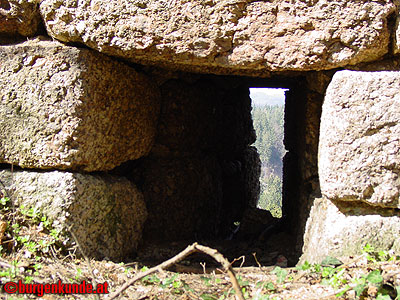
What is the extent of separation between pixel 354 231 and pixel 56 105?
149 cm

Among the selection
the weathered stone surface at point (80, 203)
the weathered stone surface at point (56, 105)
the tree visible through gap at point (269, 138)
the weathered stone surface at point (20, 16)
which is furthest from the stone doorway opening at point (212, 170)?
the tree visible through gap at point (269, 138)

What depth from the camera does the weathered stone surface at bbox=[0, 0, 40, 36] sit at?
224 centimetres

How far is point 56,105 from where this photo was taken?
2174 mm

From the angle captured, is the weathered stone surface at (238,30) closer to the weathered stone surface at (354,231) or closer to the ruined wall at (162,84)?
the ruined wall at (162,84)

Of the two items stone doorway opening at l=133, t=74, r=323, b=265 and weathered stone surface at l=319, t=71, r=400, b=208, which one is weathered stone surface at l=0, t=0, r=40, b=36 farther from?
weathered stone surface at l=319, t=71, r=400, b=208

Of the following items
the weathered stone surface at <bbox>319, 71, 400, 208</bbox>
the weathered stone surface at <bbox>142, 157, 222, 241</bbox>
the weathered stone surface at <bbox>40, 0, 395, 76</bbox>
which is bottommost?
the weathered stone surface at <bbox>142, 157, 222, 241</bbox>

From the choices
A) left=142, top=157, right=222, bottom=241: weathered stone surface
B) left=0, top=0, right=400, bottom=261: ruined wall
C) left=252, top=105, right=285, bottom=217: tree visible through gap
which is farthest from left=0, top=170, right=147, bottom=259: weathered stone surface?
left=252, top=105, right=285, bottom=217: tree visible through gap

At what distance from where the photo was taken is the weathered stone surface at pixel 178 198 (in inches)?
121

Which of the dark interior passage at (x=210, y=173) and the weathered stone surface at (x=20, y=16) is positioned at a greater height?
the weathered stone surface at (x=20, y=16)

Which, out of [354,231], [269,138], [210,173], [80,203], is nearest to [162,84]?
[210,173]

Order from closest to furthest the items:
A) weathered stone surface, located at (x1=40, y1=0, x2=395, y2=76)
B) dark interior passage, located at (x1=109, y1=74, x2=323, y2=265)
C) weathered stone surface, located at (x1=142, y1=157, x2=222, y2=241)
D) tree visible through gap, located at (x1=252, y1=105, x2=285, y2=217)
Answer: weathered stone surface, located at (x1=40, y1=0, x2=395, y2=76) → dark interior passage, located at (x1=109, y1=74, x2=323, y2=265) → weathered stone surface, located at (x1=142, y1=157, x2=222, y2=241) → tree visible through gap, located at (x1=252, y1=105, x2=285, y2=217)

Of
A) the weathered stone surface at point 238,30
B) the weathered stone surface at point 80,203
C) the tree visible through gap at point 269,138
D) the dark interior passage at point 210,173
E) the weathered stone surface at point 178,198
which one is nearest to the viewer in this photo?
the weathered stone surface at point 238,30

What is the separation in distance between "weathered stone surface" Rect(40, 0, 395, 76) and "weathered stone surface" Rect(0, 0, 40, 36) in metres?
0.15

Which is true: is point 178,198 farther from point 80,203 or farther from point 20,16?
point 20,16
